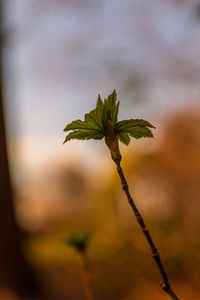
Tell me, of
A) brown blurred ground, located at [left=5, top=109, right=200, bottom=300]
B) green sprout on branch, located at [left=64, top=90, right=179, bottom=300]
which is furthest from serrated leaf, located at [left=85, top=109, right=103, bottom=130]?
brown blurred ground, located at [left=5, top=109, right=200, bottom=300]

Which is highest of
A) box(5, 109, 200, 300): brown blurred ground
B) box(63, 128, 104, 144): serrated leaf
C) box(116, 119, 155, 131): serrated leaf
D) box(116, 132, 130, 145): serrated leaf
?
box(116, 119, 155, 131): serrated leaf

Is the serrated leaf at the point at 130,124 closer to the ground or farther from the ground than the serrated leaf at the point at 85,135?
A: farther from the ground

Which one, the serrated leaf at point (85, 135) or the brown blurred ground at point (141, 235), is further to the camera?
the brown blurred ground at point (141, 235)

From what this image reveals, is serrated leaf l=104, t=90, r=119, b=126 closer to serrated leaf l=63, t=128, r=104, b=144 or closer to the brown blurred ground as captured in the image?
serrated leaf l=63, t=128, r=104, b=144

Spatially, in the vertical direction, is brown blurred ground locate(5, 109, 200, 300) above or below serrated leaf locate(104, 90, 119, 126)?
below

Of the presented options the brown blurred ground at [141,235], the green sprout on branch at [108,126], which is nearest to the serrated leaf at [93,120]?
the green sprout on branch at [108,126]

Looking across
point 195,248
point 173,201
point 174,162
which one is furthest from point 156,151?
point 195,248

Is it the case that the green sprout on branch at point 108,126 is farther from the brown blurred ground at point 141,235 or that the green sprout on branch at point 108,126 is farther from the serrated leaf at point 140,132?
the brown blurred ground at point 141,235

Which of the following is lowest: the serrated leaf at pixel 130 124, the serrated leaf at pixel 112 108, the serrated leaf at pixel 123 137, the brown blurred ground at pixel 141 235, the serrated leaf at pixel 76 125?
the brown blurred ground at pixel 141 235

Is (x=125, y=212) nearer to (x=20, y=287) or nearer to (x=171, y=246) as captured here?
(x=171, y=246)

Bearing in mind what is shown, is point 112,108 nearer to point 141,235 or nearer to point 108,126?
point 108,126
